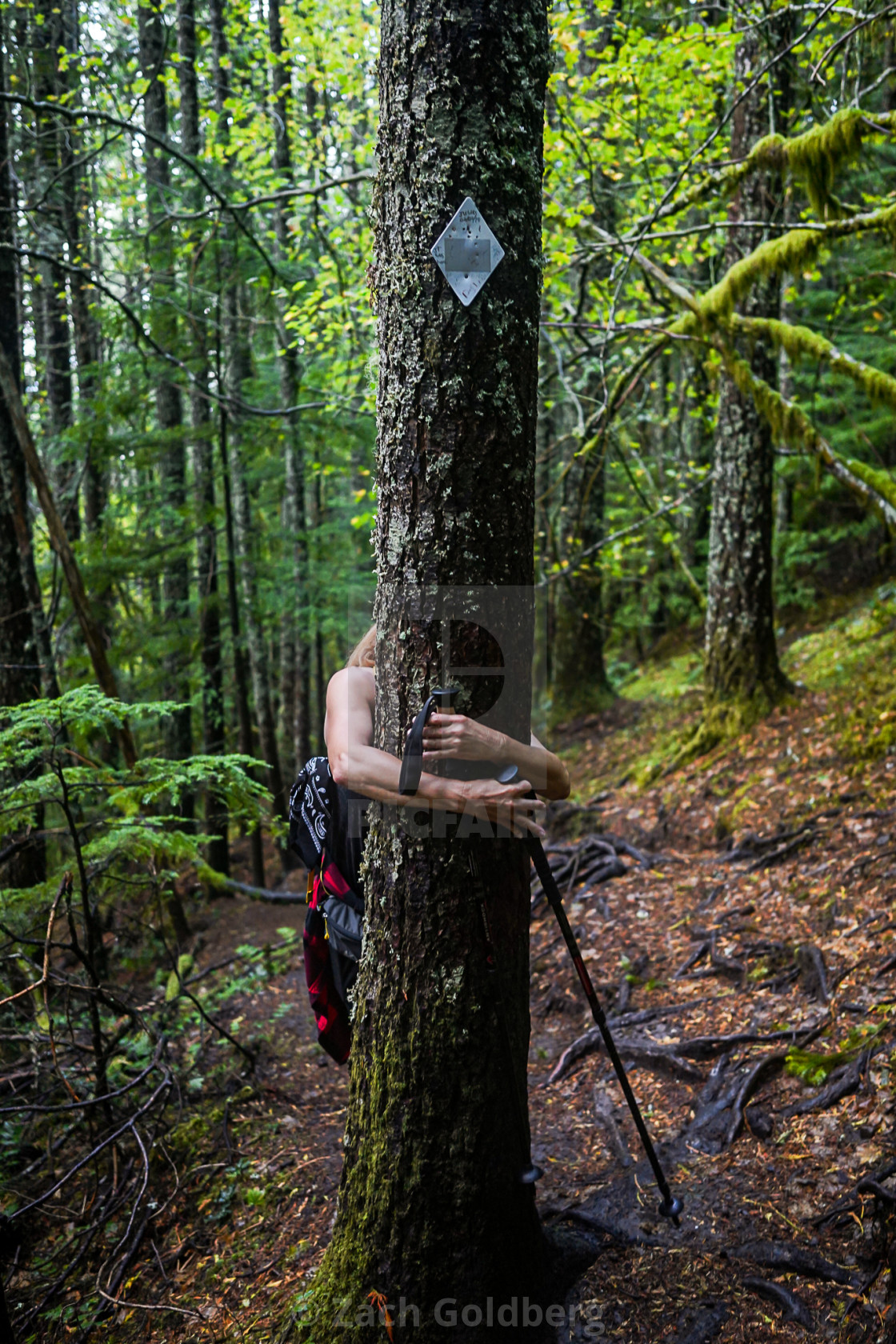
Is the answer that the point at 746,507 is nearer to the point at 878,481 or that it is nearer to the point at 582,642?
the point at 878,481

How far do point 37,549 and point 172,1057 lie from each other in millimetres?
8385

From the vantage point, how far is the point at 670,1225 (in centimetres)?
306

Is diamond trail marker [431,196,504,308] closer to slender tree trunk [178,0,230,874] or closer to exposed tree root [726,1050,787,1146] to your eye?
exposed tree root [726,1050,787,1146]

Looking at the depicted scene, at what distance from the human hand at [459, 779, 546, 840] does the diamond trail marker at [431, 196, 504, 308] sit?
1.47m

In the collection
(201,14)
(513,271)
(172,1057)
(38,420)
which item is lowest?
(172,1057)

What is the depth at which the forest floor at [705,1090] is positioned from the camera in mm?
2791

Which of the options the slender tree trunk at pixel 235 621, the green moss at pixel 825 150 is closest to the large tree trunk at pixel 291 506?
the slender tree trunk at pixel 235 621

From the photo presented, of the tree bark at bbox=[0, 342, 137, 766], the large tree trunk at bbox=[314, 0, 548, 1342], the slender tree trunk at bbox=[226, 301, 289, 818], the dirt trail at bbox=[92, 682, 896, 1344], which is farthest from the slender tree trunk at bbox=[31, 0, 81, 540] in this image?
the dirt trail at bbox=[92, 682, 896, 1344]

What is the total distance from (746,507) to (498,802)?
20.5 ft

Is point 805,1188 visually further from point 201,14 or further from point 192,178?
point 201,14

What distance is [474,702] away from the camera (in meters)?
2.52

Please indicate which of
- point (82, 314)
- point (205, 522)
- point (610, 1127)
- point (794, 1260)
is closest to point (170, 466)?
point (205, 522)

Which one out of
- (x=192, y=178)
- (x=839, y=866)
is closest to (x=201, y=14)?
(x=192, y=178)

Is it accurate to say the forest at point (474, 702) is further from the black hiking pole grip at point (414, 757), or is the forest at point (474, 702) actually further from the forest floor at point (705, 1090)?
the black hiking pole grip at point (414, 757)
